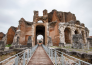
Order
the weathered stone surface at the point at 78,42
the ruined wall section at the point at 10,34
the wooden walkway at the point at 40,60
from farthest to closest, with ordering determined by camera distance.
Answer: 1. the ruined wall section at the point at 10,34
2. the weathered stone surface at the point at 78,42
3. the wooden walkway at the point at 40,60

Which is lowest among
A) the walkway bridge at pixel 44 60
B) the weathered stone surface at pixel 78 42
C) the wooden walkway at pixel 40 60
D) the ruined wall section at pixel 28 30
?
the wooden walkway at pixel 40 60

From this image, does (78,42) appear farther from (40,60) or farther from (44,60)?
(40,60)

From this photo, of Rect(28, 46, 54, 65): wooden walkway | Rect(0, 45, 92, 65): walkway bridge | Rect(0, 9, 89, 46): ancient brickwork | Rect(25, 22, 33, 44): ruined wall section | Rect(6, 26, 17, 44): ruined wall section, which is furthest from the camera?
Rect(25, 22, 33, 44): ruined wall section

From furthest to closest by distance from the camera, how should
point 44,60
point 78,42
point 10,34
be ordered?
1. point 10,34
2. point 78,42
3. point 44,60

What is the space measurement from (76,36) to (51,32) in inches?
409

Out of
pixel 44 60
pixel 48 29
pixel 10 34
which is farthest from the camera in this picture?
pixel 10 34

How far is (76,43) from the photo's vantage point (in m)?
7.66

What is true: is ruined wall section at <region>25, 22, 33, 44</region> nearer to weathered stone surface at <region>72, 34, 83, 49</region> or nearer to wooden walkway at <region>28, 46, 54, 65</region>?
wooden walkway at <region>28, 46, 54, 65</region>

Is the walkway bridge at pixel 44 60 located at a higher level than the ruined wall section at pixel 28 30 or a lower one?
lower

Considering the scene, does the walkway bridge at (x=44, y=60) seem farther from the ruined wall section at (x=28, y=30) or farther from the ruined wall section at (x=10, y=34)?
the ruined wall section at (x=10, y=34)

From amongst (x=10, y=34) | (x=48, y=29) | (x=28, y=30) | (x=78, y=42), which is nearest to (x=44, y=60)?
(x=78, y=42)

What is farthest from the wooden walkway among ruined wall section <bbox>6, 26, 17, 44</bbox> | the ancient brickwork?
A: ruined wall section <bbox>6, 26, 17, 44</bbox>

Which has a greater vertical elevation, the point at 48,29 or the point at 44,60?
the point at 48,29

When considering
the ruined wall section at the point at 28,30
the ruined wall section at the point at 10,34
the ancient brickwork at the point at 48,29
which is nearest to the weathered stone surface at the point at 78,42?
the ancient brickwork at the point at 48,29
